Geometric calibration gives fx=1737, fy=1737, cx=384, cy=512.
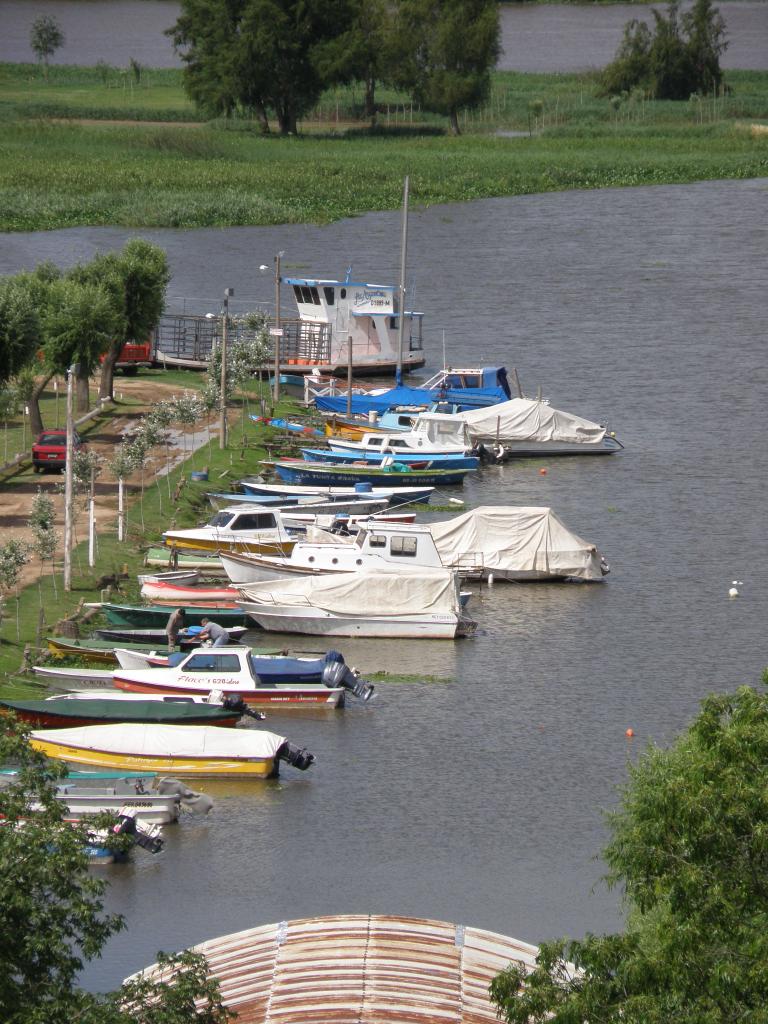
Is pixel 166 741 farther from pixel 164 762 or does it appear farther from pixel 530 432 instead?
pixel 530 432

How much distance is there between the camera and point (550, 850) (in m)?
31.1

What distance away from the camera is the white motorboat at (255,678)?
36500mm

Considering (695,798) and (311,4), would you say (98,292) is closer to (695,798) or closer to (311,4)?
(695,798)

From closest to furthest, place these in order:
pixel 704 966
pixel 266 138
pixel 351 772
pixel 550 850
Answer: pixel 704 966
pixel 550 850
pixel 351 772
pixel 266 138

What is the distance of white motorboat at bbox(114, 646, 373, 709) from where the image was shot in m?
36.5

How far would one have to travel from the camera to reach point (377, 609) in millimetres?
42875

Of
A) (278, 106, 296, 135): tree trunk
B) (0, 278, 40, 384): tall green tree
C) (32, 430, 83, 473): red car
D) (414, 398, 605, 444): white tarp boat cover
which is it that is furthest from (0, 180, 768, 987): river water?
(278, 106, 296, 135): tree trunk

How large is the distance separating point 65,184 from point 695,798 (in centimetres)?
11239

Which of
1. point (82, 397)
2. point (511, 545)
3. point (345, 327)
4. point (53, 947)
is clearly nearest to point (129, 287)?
point (82, 397)

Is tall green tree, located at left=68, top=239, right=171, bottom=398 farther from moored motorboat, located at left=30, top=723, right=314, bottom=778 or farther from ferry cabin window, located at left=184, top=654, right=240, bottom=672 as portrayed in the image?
moored motorboat, located at left=30, top=723, right=314, bottom=778

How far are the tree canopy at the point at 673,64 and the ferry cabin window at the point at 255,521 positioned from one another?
13816 cm

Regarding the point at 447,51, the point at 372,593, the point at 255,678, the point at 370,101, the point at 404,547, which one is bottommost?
the point at 255,678

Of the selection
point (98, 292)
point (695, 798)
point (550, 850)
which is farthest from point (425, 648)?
point (695, 798)

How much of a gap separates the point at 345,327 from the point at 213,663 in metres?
40.7
